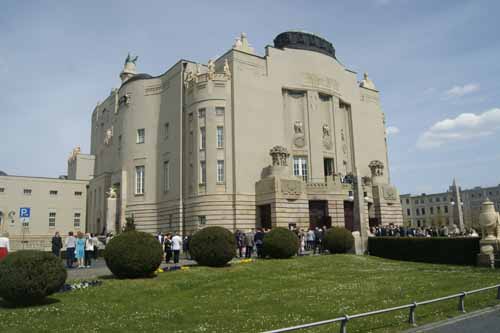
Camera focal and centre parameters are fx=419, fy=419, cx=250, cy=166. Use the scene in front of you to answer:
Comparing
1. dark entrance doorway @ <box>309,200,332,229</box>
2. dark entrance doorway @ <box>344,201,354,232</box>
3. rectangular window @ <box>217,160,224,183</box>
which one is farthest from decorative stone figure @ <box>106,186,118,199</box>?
dark entrance doorway @ <box>344,201,354,232</box>

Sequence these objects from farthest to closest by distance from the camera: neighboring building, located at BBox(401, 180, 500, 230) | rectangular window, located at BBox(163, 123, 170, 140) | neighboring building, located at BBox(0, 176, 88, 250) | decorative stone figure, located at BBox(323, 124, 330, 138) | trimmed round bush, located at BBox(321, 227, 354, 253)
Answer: neighboring building, located at BBox(401, 180, 500, 230) < neighboring building, located at BBox(0, 176, 88, 250) < rectangular window, located at BBox(163, 123, 170, 140) < decorative stone figure, located at BBox(323, 124, 330, 138) < trimmed round bush, located at BBox(321, 227, 354, 253)

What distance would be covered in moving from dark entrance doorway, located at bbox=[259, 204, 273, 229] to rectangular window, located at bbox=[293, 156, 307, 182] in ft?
18.5

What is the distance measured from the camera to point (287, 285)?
1589 centimetres

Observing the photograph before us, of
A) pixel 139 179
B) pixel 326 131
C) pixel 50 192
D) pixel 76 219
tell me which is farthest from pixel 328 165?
pixel 50 192

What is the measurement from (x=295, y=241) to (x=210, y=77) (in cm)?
2161

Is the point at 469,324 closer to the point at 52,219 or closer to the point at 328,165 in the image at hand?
the point at 328,165

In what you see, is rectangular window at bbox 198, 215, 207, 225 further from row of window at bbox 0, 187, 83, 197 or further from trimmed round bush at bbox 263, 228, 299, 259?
row of window at bbox 0, 187, 83, 197

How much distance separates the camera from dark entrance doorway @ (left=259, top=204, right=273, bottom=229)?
124 feet

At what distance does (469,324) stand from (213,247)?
501 inches

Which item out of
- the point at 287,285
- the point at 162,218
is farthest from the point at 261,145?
the point at 287,285

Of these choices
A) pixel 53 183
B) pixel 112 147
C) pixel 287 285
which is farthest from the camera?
pixel 53 183

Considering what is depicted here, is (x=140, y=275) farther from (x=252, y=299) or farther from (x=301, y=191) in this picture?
(x=301, y=191)

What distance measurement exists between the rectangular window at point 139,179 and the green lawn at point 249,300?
1113 inches

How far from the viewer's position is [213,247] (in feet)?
A: 66.1
